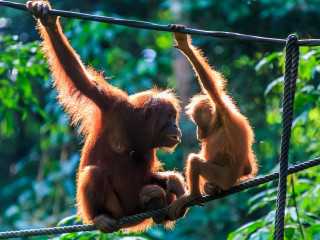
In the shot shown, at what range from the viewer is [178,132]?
4.28 m

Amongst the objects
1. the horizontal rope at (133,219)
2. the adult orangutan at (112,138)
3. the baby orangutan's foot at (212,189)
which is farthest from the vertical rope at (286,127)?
the adult orangutan at (112,138)

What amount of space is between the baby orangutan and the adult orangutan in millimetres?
315

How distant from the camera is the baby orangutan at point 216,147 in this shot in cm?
378

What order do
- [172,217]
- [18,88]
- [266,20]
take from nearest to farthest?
[172,217], [18,88], [266,20]

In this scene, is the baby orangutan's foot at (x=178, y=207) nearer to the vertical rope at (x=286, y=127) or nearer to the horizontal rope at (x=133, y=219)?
the horizontal rope at (x=133, y=219)

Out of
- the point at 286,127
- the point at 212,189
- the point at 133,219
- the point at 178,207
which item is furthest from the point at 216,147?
the point at 286,127

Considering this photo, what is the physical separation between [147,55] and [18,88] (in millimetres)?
3944

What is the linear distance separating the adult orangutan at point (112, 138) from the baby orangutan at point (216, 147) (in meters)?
0.32

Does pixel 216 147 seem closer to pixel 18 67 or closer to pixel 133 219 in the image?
pixel 133 219

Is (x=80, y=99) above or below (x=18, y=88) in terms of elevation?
below

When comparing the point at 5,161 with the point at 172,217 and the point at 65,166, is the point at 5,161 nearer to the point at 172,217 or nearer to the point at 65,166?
the point at 65,166

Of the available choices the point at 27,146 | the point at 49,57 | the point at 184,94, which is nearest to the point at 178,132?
the point at 49,57

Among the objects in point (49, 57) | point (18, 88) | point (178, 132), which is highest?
point (18, 88)

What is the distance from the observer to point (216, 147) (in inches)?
154
